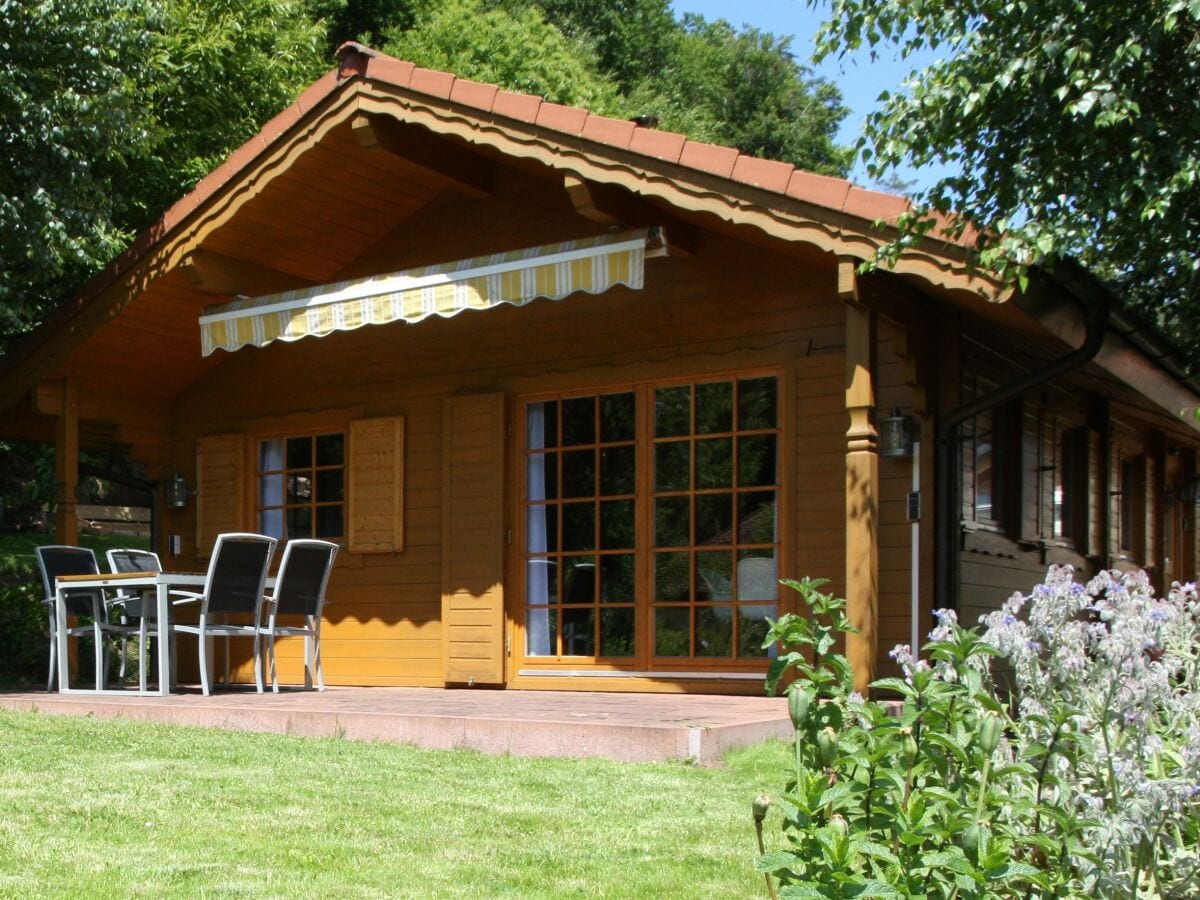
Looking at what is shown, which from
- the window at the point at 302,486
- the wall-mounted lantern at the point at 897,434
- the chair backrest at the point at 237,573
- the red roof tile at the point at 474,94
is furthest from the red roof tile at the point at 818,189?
the window at the point at 302,486

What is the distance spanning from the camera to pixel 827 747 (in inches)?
100

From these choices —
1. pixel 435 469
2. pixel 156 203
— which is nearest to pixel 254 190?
pixel 435 469

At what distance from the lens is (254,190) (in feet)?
28.3

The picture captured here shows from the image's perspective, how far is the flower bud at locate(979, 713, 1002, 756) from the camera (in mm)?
2428

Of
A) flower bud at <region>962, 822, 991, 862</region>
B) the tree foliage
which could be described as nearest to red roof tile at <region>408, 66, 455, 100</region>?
the tree foliage

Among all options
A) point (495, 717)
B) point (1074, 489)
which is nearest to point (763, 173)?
point (495, 717)

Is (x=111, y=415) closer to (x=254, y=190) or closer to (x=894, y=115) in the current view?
(x=254, y=190)

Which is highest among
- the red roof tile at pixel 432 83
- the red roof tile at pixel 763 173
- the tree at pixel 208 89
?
the tree at pixel 208 89

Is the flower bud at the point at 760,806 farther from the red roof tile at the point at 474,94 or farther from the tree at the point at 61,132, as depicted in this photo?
the tree at the point at 61,132

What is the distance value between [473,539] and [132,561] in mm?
2397

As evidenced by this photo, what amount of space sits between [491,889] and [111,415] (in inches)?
307

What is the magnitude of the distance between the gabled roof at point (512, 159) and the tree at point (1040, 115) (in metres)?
0.40

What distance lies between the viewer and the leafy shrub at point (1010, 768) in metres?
2.44

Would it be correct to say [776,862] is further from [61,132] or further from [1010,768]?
[61,132]
